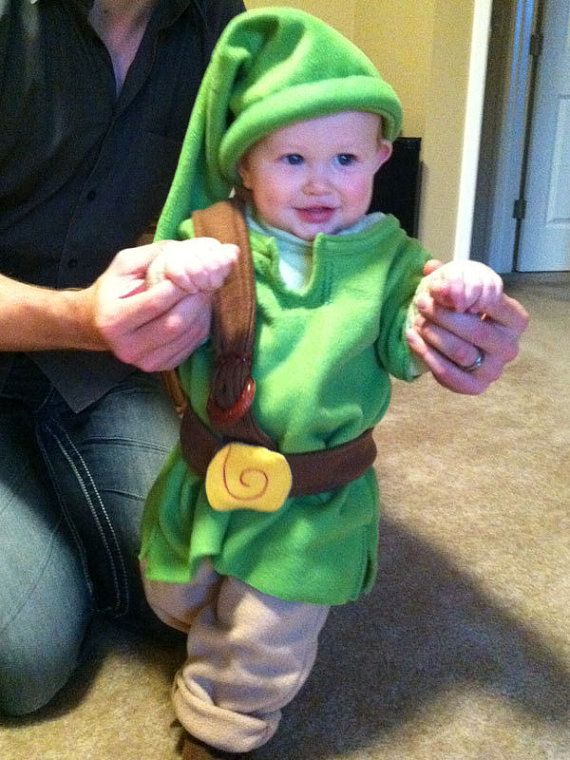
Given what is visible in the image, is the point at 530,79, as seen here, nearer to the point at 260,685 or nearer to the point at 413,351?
the point at 413,351

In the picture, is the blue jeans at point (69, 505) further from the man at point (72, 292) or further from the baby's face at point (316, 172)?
the baby's face at point (316, 172)

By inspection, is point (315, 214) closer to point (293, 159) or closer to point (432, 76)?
point (293, 159)

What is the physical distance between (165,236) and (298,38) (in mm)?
219

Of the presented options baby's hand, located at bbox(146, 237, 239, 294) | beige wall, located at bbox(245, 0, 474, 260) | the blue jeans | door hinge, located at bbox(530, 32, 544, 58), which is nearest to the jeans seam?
the blue jeans

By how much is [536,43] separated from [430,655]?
96.4 inches

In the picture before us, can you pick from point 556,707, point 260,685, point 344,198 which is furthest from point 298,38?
point 556,707

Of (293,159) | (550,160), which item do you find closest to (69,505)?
(293,159)

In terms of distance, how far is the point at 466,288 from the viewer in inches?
24.7

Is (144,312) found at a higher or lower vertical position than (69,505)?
higher

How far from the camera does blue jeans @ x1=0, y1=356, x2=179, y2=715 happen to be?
34.3 inches

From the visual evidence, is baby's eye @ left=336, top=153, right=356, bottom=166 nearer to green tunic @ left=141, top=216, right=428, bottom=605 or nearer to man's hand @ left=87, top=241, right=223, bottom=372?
green tunic @ left=141, top=216, right=428, bottom=605

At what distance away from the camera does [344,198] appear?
2.26 feet

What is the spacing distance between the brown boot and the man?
0.18 m

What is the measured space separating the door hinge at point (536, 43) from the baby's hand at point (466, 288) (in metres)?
2.43
